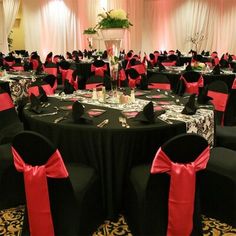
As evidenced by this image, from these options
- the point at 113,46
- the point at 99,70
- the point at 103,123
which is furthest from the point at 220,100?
the point at 99,70

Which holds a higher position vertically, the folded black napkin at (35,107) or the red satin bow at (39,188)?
the folded black napkin at (35,107)

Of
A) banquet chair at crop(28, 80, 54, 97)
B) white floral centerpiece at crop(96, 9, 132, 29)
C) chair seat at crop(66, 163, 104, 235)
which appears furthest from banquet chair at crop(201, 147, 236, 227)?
banquet chair at crop(28, 80, 54, 97)

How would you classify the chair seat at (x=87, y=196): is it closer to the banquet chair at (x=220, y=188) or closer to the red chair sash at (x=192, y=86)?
the banquet chair at (x=220, y=188)

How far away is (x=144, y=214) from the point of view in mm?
2180

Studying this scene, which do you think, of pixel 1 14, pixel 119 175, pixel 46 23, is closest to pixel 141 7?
pixel 46 23

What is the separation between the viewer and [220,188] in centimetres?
257

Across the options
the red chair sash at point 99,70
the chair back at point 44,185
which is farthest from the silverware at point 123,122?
the red chair sash at point 99,70

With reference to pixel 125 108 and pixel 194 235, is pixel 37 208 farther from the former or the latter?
pixel 125 108

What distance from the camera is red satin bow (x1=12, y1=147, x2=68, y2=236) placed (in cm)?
195

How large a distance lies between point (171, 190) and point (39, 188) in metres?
0.83

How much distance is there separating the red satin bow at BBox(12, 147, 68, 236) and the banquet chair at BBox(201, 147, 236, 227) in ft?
4.05

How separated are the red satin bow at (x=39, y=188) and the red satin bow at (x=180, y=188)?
59 cm

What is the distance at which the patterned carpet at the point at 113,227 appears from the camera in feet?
8.23

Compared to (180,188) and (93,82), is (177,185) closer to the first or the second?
(180,188)
